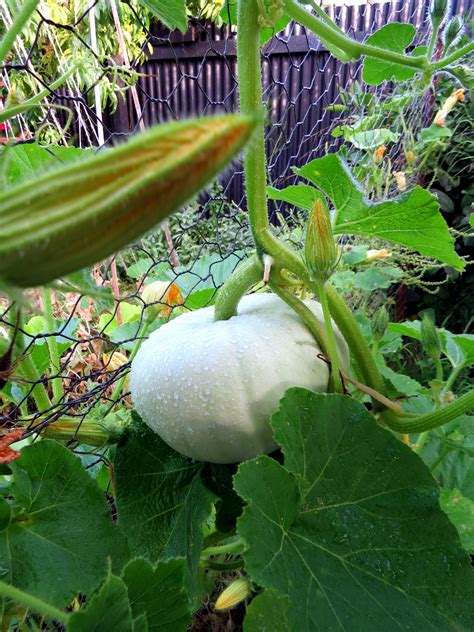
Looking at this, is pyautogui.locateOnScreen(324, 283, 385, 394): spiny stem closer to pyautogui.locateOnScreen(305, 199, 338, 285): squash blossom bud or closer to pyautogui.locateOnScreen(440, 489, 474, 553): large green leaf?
pyautogui.locateOnScreen(305, 199, 338, 285): squash blossom bud

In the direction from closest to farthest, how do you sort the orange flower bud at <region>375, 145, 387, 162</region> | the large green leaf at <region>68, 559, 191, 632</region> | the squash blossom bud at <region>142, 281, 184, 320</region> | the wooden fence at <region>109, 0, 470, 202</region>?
the large green leaf at <region>68, 559, 191, 632</region> → the squash blossom bud at <region>142, 281, 184, 320</region> → the orange flower bud at <region>375, 145, 387, 162</region> → the wooden fence at <region>109, 0, 470, 202</region>

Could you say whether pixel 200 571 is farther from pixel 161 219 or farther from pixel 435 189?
pixel 435 189

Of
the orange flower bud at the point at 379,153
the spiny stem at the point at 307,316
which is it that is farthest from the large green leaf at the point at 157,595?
the orange flower bud at the point at 379,153

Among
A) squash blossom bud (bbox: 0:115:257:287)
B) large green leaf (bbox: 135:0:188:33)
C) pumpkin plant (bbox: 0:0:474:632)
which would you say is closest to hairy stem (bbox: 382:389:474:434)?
pumpkin plant (bbox: 0:0:474:632)

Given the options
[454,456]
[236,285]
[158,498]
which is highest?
[236,285]

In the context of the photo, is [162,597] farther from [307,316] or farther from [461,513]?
[461,513]

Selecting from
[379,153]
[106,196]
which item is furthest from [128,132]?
[106,196]

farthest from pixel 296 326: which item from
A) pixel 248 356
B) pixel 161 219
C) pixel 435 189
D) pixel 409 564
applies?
pixel 435 189
